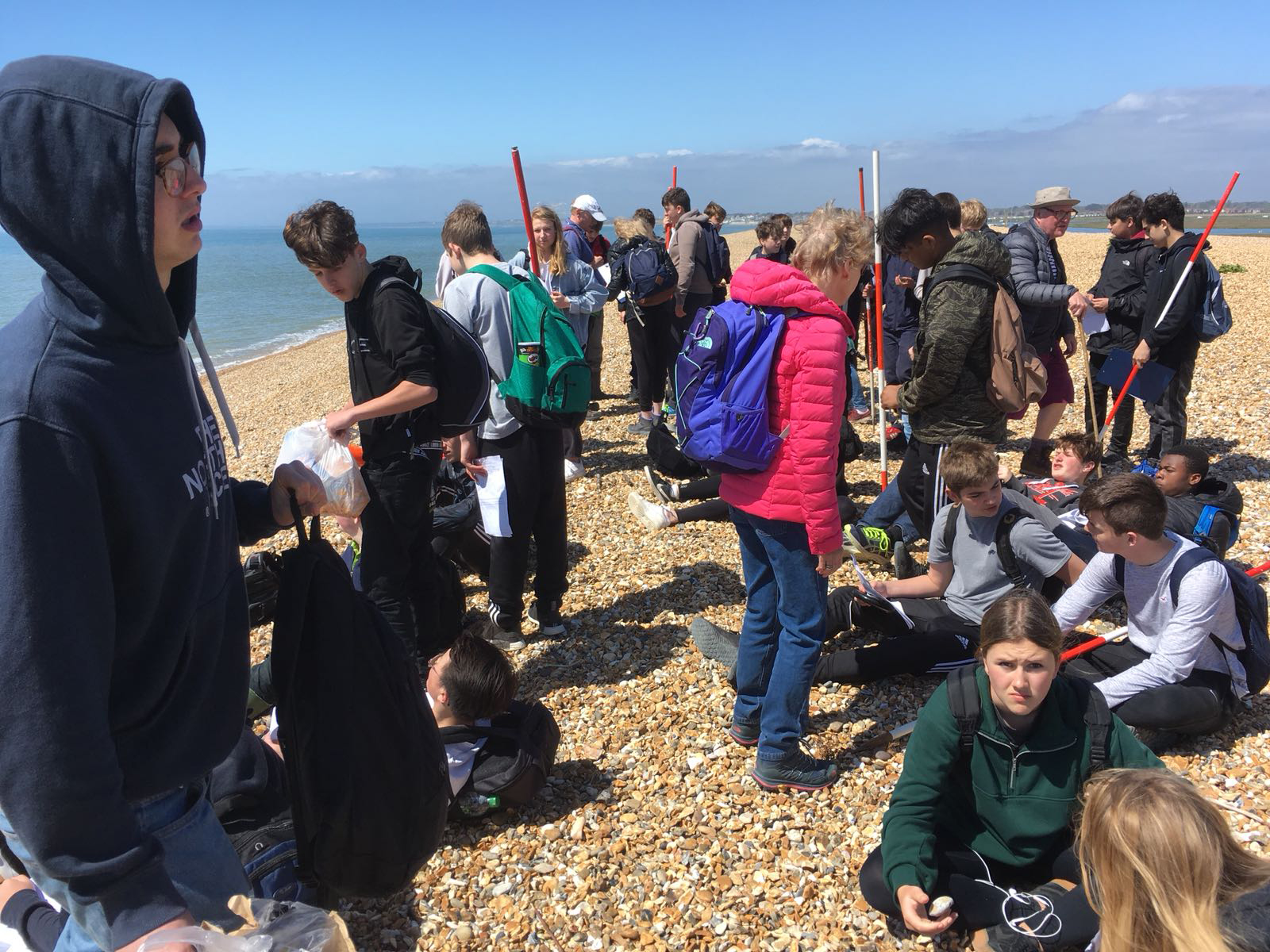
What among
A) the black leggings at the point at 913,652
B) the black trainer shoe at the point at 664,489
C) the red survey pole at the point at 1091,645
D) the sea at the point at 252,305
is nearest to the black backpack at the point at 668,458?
the black trainer shoe at the point at 664,489

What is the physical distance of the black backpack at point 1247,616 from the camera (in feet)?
11.3

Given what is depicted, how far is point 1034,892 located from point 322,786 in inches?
85.4

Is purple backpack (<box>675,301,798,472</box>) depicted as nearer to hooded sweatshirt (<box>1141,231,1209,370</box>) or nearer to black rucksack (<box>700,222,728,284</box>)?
hooded sweatshirt (<box>1141,231,1209,370</box>)

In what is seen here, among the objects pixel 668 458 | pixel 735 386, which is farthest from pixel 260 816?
pixel 668 458

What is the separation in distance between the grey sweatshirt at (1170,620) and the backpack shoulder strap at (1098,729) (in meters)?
1.05

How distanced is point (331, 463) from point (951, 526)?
10.4ft

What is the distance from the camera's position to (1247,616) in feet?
11.3

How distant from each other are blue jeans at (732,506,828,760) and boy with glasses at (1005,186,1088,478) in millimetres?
4023

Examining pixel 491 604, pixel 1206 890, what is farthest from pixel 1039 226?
pixel 1206 890

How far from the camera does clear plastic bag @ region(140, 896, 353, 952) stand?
1262 millimetres

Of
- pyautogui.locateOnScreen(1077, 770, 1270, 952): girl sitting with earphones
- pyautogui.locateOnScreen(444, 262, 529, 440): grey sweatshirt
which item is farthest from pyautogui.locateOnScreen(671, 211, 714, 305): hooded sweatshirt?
pyautogui.locateOnScreen(1077, 770, 1270, 952): girl sitting with earphones

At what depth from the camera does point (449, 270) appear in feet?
21.7

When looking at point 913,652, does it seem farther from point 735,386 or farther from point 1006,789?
point 735,386

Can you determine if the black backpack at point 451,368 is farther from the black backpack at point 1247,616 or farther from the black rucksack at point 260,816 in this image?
the black backpack at point 1247,616
